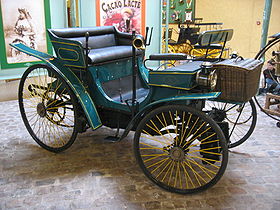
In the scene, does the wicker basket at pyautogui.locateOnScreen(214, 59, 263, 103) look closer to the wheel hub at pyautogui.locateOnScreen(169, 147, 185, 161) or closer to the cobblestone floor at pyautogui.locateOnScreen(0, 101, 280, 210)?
the wheel hub at pyautogui.locateOnScreen(169, 147, 185, 161)

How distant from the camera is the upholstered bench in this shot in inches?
125

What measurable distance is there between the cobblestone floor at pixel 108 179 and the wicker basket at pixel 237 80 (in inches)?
31.2

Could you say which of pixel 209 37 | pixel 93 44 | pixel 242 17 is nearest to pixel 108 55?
pixel 93 44

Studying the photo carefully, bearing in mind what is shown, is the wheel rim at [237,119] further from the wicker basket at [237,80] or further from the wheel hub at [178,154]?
the wheel hub at [178,154]

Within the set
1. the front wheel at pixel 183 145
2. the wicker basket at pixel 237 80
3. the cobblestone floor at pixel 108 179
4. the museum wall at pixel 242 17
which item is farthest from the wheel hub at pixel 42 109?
the museum wall at pixel 242 17

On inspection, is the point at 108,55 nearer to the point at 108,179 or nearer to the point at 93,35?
the point at 93,35

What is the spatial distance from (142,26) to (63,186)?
14.0 feet

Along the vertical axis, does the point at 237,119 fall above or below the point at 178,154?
above

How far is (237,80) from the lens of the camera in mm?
2611

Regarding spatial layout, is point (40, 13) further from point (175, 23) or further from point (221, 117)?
point (175, 23)

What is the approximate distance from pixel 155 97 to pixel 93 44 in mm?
1301

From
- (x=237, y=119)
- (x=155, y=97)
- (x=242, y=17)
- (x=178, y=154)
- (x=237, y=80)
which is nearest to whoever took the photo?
(x=237, y=80)

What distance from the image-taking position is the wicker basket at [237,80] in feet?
8.48

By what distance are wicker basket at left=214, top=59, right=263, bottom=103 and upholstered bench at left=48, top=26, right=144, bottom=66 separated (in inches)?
46.7
